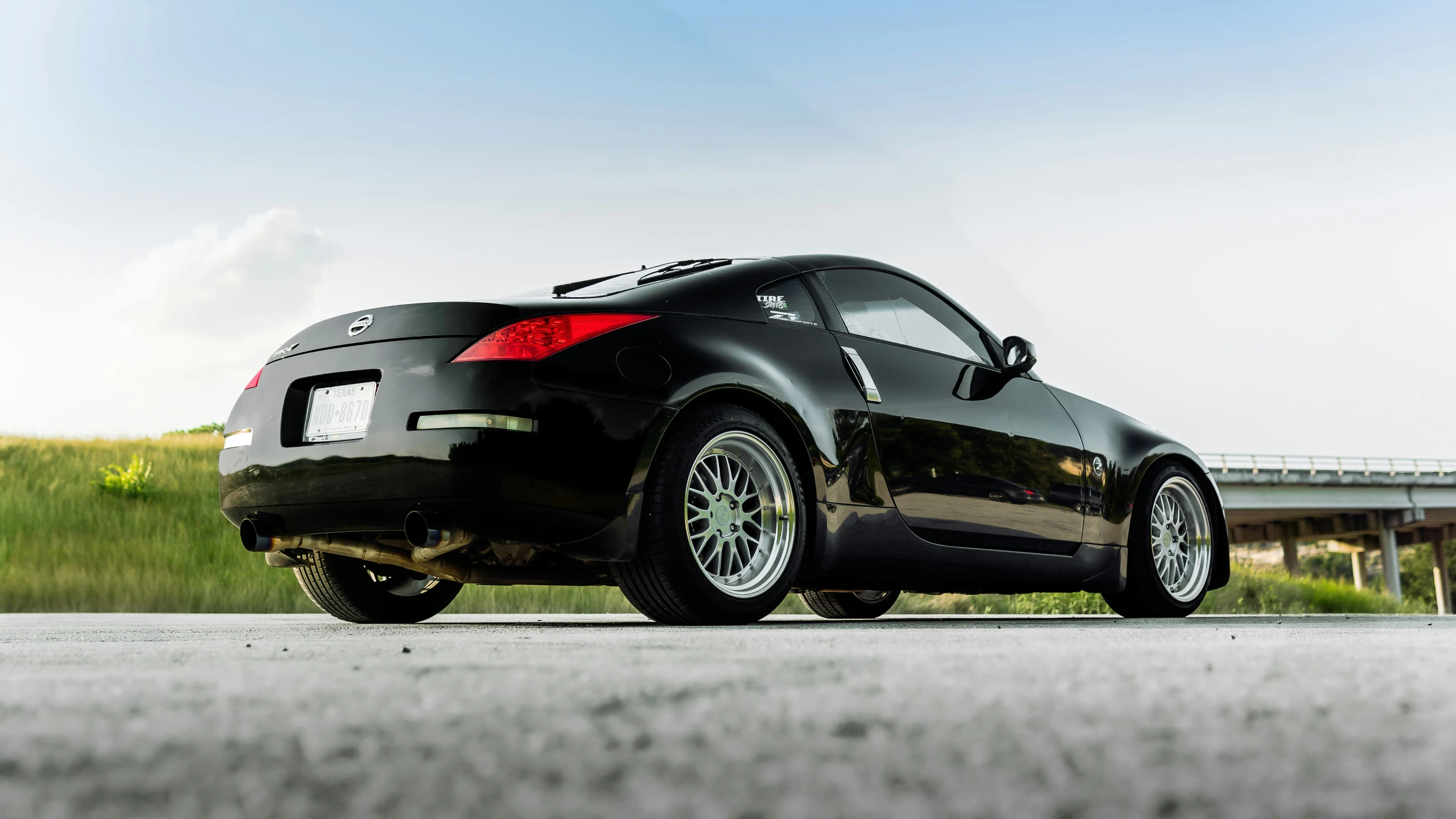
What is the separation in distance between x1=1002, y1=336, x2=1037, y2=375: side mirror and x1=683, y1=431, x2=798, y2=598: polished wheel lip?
1794mm

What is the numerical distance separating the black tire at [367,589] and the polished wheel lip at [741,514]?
162 centimetres

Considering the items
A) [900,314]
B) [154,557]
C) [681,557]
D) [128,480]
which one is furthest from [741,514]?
[128,480]

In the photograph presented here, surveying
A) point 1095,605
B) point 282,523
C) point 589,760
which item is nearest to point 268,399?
point 282,523

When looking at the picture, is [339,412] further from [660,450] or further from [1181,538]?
[1181,538]

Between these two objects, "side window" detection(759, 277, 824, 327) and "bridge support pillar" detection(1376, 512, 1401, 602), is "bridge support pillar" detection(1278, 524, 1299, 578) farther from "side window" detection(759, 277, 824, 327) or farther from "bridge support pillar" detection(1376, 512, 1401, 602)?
"side window" detection(759, 277, 824, 327)

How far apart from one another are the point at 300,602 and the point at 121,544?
3.55m

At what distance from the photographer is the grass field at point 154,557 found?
378 inches

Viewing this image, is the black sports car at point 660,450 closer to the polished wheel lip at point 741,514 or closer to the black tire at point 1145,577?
the polished wheel lip at point 741,514

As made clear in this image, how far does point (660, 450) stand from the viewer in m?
4.28

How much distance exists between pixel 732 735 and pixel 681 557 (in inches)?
112

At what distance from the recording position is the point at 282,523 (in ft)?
15.1

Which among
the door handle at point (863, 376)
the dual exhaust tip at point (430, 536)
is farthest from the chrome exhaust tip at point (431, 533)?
the door handle at point (863, 376)

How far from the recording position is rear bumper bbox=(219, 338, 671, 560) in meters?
4.05

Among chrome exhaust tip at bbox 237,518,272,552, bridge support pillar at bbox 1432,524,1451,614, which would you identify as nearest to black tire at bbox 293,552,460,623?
chrome exhaust tip at bbox 237,518,272,552
